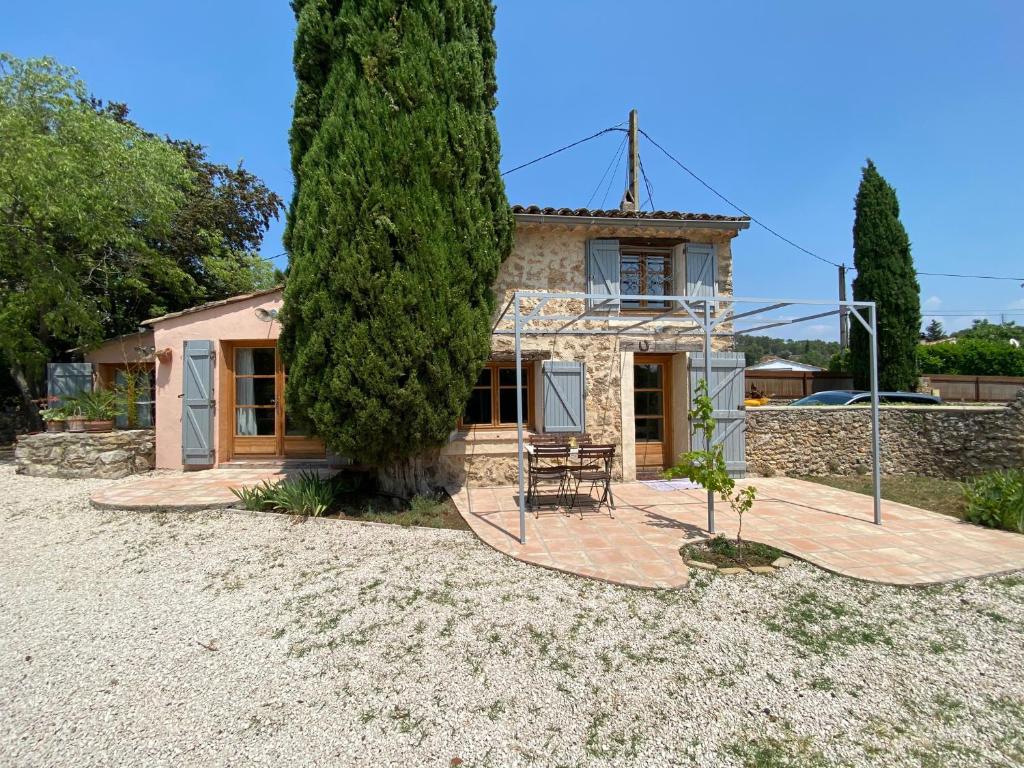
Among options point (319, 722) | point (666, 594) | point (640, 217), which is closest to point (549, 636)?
point (666, 594)

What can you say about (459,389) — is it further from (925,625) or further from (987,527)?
(987,527)

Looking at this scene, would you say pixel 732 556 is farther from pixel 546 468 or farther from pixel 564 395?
pixel 564 395

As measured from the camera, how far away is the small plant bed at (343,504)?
5.86 meters

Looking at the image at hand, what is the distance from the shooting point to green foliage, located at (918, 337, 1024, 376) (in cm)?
1608

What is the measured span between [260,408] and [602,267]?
6.77 metres

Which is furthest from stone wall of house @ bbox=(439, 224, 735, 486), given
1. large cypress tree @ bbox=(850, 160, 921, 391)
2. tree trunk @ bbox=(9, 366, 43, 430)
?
tree trunk @ bbox=(9, 366, 43, 430)

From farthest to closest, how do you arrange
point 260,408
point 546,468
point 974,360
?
point 974,360
point 260,408
point 546,468

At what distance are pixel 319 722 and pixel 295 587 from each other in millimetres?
1804

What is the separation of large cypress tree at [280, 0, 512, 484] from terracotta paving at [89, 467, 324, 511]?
1.83m

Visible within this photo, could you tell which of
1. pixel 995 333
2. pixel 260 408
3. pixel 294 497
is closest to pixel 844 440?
pixel 294 497

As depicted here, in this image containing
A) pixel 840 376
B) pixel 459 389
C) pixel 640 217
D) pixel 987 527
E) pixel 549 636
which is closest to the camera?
pixel 549 636

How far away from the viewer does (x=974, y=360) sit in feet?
53.4

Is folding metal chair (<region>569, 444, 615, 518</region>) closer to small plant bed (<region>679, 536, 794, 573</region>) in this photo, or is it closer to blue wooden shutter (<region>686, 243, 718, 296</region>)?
small plant bed (<region>679, 536, 794, 573</region>)

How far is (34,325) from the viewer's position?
30.9 ft
